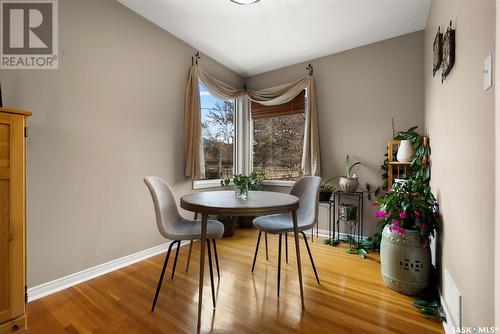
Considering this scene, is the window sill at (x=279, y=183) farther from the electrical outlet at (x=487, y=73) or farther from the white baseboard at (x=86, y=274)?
the electrical outlet at (x=487, y=73)

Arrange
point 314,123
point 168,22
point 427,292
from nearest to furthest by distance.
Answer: point 427,292, point 168,22, point 314,123

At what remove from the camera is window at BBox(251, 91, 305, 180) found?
363cm

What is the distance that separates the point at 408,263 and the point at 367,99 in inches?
80.3

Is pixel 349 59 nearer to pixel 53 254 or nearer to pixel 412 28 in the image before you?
pixel 412 28

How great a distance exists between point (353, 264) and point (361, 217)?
84 cm

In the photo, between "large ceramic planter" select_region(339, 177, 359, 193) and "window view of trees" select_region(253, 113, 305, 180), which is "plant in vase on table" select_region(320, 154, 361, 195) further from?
"window view of trees" select_region(253, 113, 305, 180)

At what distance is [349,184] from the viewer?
2.91m

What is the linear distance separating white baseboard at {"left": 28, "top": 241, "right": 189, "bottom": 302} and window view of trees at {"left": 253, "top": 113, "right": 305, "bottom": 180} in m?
2.03

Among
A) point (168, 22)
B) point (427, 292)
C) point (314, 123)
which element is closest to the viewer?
point (427, 292)

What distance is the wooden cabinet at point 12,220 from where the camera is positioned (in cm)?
130

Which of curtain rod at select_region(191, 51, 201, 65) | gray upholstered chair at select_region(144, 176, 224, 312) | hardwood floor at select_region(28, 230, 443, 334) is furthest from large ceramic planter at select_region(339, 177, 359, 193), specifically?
curtain rod at select_region(191, 51, 201, 65)

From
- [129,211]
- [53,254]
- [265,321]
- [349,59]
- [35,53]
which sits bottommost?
[265,321]

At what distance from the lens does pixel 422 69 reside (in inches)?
107

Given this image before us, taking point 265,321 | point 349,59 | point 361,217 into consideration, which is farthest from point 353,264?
point 349,59
